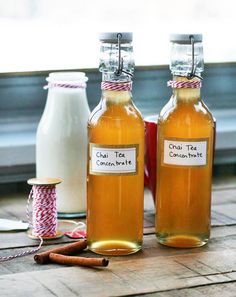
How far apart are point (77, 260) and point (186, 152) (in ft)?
0.72

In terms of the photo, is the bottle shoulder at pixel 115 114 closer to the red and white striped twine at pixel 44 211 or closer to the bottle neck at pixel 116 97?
the bottle neck at pixel 116 97

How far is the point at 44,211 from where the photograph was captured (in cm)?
130

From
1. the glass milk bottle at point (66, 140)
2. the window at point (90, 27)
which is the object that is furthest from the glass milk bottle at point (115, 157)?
the window at point (90, 27)

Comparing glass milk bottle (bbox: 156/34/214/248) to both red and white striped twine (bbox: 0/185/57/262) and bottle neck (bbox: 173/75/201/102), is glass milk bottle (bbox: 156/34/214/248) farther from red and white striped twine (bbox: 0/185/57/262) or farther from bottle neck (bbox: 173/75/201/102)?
red and white striped twine (bbox: 0/185/57/262)

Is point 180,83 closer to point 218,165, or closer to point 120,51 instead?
point 120,51

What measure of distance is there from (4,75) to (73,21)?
0.18 metres

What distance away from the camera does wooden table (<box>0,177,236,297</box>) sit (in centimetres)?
106

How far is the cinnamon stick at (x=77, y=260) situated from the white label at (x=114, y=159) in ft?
0.40

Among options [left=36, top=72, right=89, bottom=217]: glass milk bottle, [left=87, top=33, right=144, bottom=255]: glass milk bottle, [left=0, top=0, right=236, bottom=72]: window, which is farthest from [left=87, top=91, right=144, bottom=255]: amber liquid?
[left=0, top=0, right=236, bottom=72]: window

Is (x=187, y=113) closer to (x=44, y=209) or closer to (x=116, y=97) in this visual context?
(x=116, y=97)

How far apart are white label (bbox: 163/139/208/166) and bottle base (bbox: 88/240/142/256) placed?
0.13m

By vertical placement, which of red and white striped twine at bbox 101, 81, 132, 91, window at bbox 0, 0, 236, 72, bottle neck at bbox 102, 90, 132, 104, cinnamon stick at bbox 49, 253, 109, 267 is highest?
window at bbox 0, 0, 236, 72

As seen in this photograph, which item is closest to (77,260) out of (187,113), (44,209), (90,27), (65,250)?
(65,250)

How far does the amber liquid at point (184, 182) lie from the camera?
1.24 metres
